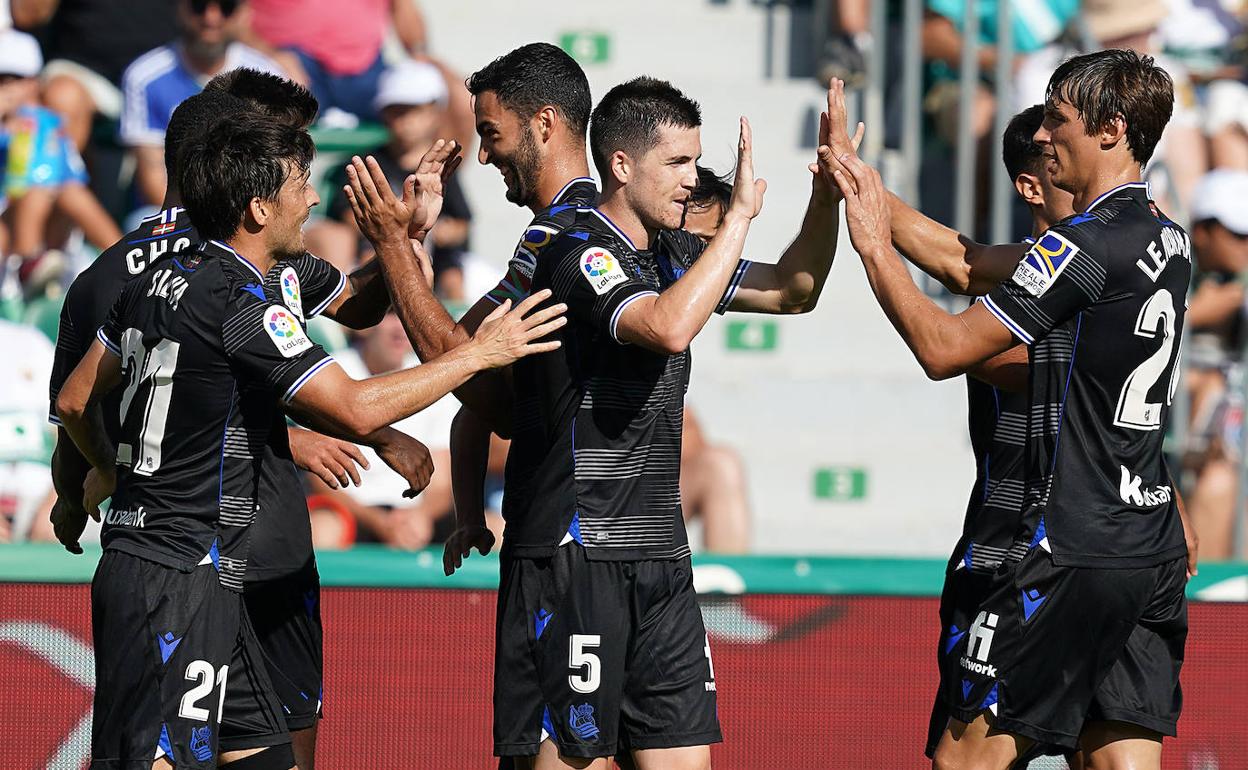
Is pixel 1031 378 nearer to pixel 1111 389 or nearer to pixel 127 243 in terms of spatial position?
pixel 1111 389

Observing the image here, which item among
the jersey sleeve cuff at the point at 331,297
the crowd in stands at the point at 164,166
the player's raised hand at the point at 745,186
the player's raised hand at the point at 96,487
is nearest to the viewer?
the player's raised hand at the point at 745,186

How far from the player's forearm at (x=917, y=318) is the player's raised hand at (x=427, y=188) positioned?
48.7 inches

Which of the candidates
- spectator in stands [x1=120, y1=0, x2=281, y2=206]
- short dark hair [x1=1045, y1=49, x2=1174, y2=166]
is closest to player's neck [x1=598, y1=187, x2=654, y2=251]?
short dark hair [x1=1045, y1=49, x2=1174, y2=166]

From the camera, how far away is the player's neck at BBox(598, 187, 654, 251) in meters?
4.40

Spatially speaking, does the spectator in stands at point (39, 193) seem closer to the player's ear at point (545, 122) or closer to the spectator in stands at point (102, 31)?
the spectator in stands at point (102, 31)

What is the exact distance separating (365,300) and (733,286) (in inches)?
46.0

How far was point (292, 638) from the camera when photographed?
4.72 metres

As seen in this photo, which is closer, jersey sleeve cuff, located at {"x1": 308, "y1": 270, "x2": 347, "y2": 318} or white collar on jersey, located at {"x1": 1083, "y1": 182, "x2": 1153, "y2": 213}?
white collar on jersey, located at {"x1": 1083, "y1": 182, "x2": 1153, "y2": 213}

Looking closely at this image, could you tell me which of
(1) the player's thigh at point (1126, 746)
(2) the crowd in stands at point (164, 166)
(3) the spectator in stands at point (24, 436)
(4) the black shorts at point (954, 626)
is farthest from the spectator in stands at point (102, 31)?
(1) the player's thigh at point (1126, 746)

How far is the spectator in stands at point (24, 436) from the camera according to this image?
758cm

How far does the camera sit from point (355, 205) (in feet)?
→ 14.8

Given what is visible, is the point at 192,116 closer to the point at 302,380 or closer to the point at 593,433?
the point at 302,380

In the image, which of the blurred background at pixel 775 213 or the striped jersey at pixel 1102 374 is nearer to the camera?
the striped jersey at pixel 1102 374

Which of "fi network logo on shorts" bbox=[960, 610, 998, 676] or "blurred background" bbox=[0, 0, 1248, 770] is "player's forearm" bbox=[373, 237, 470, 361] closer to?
"fi network logo on shorts" bbox=[960, 610, 998, 676]
